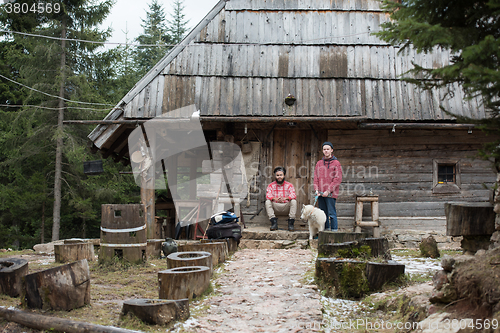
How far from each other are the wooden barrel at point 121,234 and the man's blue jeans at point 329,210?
158 inches

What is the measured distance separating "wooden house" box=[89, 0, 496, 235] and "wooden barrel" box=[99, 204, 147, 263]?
4040 millimetres

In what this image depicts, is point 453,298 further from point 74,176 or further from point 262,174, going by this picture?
point 74,176

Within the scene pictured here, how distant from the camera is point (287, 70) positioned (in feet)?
34.6

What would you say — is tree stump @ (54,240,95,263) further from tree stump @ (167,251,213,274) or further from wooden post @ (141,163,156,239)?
wooden post @ (141,163,156,239)

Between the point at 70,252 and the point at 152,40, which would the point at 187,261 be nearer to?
the point at 70,252

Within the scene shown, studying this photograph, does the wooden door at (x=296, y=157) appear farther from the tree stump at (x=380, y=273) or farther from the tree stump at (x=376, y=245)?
the tree stump at (x=380, y=273)

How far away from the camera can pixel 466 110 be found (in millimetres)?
10234

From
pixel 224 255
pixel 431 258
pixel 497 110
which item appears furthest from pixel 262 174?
pixel 497 110

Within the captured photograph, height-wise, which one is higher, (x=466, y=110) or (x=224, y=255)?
(x=466, y=110)

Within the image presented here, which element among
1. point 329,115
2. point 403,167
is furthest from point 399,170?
point 329,115

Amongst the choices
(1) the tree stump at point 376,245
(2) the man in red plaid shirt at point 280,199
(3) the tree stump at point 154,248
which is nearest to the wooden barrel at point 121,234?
(3) the tree stump at point 154,248

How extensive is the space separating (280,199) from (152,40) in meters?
26.9

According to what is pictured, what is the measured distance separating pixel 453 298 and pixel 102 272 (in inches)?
183

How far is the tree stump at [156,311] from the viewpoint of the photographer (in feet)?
11.8
